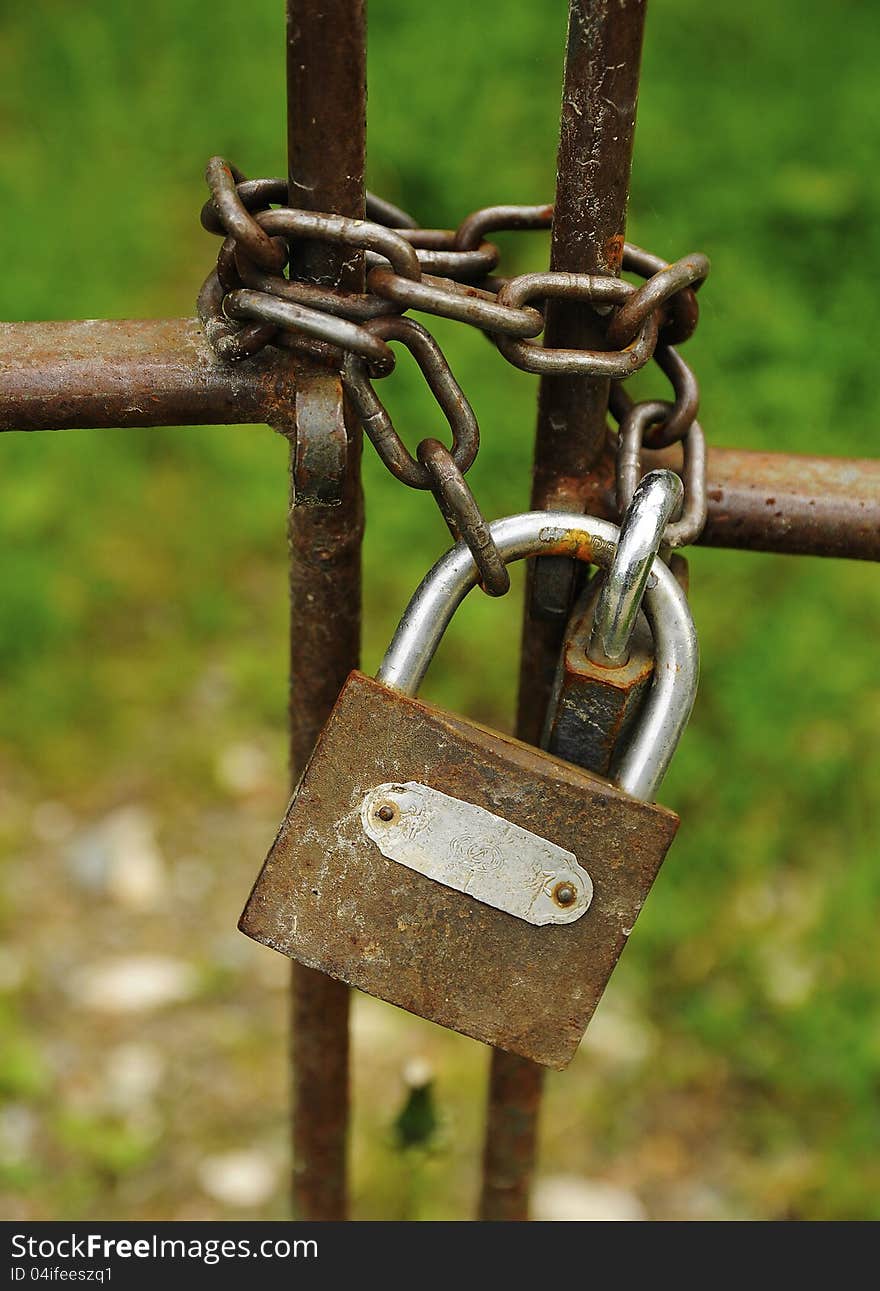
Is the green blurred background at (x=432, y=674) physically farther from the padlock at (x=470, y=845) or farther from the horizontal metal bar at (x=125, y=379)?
the horizontal metal bar at (x=125, y=379)

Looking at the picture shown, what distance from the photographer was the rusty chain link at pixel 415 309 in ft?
2.11

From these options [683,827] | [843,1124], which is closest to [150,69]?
[683,827]

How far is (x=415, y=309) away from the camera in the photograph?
0.63 metres

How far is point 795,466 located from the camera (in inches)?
31.1

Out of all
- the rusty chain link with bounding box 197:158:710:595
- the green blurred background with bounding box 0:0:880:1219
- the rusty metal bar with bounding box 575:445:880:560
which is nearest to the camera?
the rusty chain link with bounding box 197:158:710:595

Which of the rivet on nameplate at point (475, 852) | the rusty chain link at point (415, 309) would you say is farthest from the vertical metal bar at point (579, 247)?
the rivet on nameplate at point (475, 852)

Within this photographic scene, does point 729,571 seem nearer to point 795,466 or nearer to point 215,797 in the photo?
point 215,797

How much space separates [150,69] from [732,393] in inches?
72.7

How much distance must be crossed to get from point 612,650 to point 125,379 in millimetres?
307

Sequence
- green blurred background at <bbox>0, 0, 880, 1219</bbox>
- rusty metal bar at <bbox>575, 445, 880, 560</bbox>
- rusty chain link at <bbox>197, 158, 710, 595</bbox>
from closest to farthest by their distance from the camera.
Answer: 1. rusty chain link at <bbox>197, 158, 710, 595</bbox>
2. rusty metal bar at <bbox>575, 445, 880, 560</bbox>
3. green blurred background at <bbox>0, 0, 880, 1219</bbox>

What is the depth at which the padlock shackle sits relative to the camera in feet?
2.34

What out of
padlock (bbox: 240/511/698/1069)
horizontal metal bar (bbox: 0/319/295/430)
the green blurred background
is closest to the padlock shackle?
padlock (bbox: 240/511/698/1069)

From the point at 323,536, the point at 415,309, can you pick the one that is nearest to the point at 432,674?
the point at 323,536

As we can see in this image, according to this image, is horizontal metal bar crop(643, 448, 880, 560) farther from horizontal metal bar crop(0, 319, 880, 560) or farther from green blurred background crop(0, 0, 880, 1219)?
green blurred background crop(0, 0, 880, 1219)
